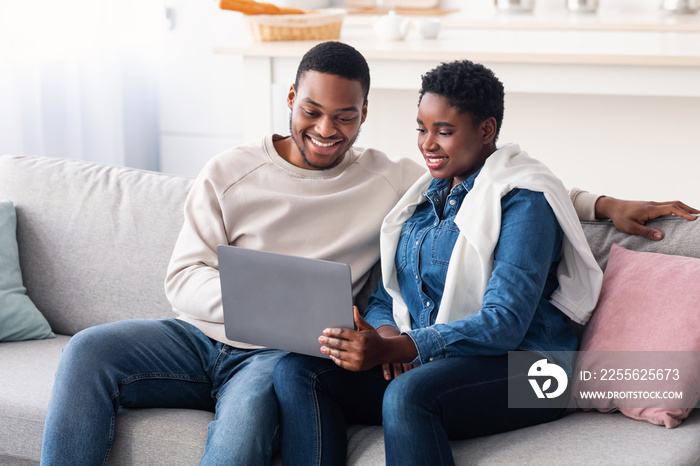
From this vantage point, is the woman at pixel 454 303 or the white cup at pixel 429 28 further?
the white cup at pixel 429 28

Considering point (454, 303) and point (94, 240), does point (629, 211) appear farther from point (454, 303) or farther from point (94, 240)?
point (94, 240)

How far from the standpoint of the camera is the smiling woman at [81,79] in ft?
10.1

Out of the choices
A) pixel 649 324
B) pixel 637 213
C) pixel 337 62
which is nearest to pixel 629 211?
pixel 637 213

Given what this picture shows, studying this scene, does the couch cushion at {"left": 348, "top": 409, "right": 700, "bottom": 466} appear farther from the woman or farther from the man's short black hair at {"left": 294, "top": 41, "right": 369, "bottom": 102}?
the man's short black hair at {"left": 294, "top": 41, "right": 369, "bottom": 102}

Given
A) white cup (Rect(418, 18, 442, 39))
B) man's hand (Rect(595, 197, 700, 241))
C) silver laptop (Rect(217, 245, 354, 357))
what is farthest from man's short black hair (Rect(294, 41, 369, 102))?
white cup (Rect(418, 18, 442, 39))

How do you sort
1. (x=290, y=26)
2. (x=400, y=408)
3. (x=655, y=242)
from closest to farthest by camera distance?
(x=400, y=408), (x=655, y=242), (x=290, y=26)

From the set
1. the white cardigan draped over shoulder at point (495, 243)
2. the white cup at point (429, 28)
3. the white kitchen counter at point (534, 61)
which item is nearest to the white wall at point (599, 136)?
the white kitchen counter at point (534, 61)

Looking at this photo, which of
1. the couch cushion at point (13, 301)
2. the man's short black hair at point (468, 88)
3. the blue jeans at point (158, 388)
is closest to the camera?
the blue jeans at point (158, 388)

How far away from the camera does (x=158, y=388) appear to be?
62.1 inches

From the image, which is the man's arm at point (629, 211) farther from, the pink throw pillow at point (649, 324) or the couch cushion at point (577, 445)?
the couch cushion at point (577, 445)

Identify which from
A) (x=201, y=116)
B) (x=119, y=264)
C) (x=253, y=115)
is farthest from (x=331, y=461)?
(x=201, y=116)

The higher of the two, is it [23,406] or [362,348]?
[362,348]

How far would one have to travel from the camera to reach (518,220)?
1.45 m

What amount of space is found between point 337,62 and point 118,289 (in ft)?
2.57
